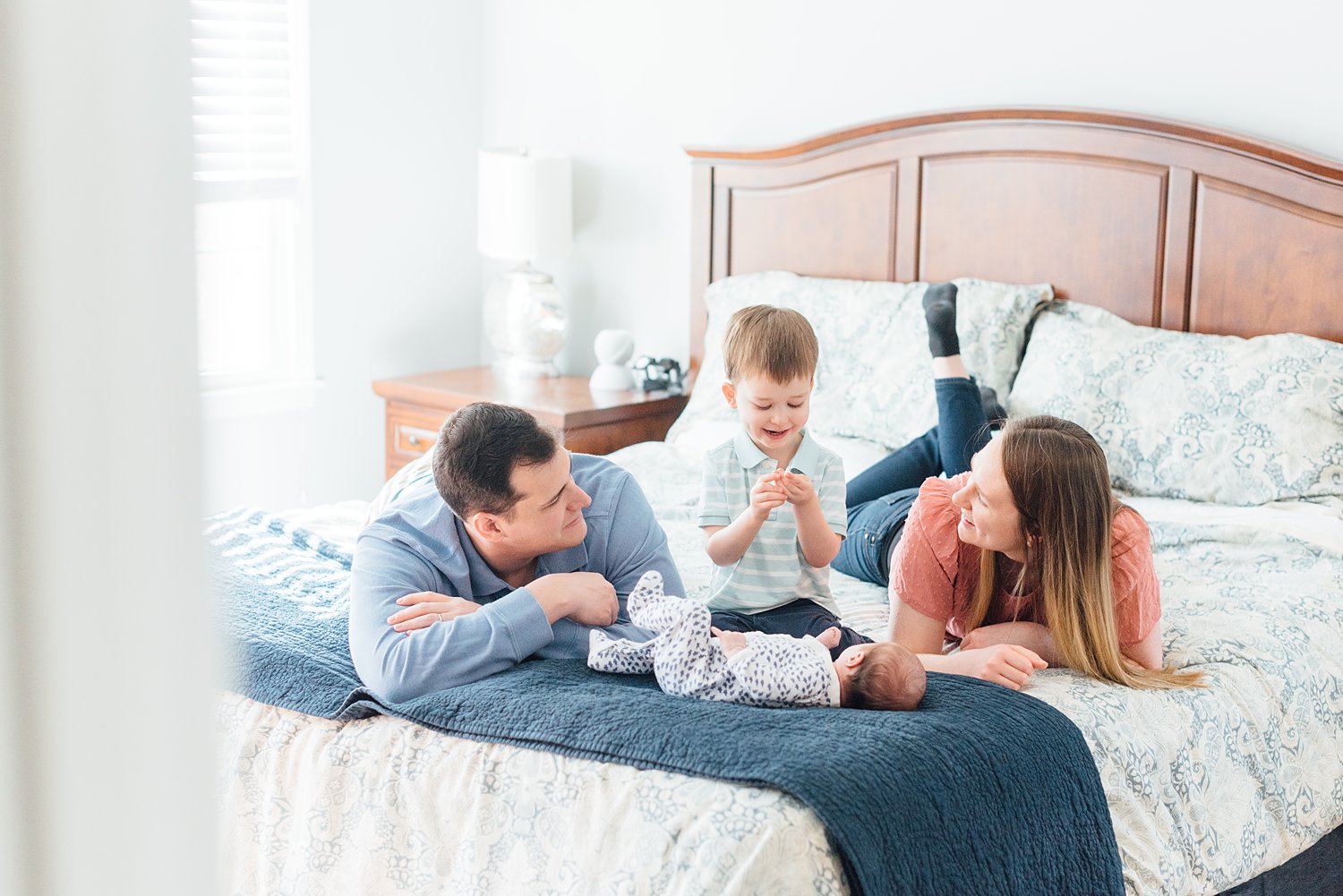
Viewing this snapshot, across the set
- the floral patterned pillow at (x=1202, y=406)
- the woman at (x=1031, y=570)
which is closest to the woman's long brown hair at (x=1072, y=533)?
the woman at (x=1031, y=570)

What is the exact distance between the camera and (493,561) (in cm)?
184

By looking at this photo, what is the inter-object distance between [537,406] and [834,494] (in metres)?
1.72

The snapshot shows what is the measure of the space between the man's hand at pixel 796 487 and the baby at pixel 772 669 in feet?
0.77

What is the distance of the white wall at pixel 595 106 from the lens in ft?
10.5

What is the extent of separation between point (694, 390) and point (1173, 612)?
1605 millimetres

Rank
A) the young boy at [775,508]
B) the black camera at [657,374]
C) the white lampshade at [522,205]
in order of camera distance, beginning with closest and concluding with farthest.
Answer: the young boy at [775,508]
the black camera at [657,374]
the white lampshade at [522,205]

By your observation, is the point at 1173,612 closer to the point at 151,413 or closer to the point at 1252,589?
the point at 1252,589

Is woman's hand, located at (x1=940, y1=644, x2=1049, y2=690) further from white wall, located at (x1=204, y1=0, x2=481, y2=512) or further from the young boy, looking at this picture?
white wall, located at (x1=204, y1=0, x2=481, y2=512)

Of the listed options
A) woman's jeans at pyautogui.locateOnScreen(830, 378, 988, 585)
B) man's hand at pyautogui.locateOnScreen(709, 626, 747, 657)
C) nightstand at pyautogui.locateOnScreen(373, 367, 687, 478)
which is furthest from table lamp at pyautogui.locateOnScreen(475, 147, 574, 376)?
man's hand at pyautogui.locateOnScreen(709, 626, 747, 657)

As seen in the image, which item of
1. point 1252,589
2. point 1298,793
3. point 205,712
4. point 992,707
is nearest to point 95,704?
point 205,712

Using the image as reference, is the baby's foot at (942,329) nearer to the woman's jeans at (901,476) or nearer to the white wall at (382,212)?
the woman's jeans at (901,476)

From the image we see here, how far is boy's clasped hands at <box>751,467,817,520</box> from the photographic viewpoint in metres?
1.79

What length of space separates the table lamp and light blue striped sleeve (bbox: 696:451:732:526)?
79.8 inches

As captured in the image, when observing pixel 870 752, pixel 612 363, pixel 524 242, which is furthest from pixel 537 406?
pixel 870 752
